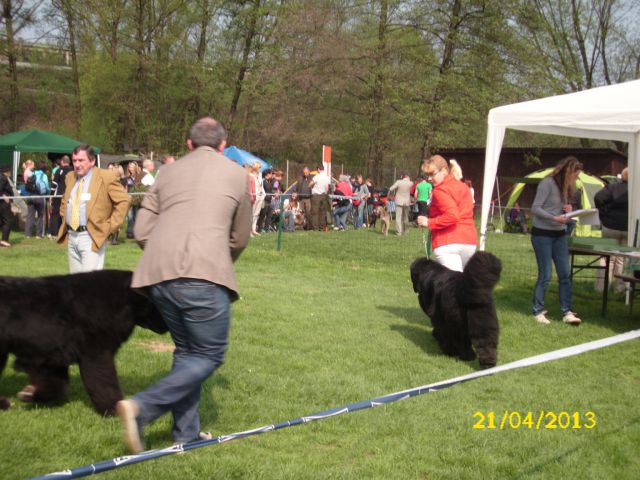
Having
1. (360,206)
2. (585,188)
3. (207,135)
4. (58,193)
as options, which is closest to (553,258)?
(207,135)

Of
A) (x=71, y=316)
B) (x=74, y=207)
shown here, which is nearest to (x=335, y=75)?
(x=74, y=207)

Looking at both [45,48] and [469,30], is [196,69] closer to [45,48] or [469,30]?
[45,48]

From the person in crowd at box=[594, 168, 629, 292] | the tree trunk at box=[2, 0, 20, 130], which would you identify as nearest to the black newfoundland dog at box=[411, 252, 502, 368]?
the person in crowd at box=[594, 168, 629, 292]

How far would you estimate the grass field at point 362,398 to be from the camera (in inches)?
156

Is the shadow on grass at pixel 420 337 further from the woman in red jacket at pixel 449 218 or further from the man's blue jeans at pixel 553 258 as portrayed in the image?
the man's blue jeans at pixel 553 258

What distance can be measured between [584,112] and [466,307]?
3.80 m

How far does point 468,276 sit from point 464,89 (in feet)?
80.1

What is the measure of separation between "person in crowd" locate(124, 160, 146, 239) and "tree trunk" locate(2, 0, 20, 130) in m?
13.0

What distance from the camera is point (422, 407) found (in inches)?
198

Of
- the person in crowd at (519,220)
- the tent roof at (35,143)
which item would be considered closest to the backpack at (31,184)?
the tent roof at (35,143)

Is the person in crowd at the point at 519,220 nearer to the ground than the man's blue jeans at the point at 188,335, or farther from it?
nearer to the ground

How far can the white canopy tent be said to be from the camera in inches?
332

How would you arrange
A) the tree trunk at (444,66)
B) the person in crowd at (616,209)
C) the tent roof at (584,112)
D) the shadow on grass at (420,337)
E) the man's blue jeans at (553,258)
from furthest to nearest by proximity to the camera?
the tree trunk at (444,66)
the person in crowd at (616,209)
the tent roof at (584,112)
the man's blue jeans at (553,258)
the shadow on grass at (420,337)

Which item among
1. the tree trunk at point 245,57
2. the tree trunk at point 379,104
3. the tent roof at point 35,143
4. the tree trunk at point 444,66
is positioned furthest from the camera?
the tree trunk at point 245,57
